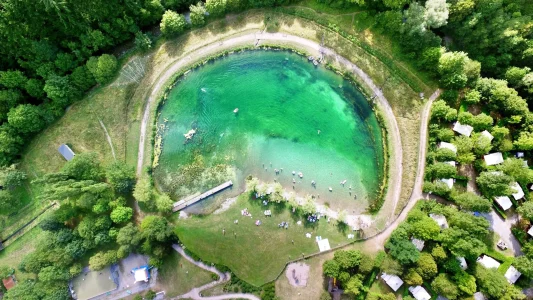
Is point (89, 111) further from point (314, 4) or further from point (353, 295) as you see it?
point (353, 295)

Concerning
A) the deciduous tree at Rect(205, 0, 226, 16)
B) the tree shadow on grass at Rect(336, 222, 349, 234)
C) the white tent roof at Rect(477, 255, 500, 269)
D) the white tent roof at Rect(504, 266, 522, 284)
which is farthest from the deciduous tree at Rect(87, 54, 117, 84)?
the white tent roof at Rect(504, 266, 522, 284)

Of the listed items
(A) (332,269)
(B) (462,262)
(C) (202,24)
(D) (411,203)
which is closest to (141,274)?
(A) (332,269)

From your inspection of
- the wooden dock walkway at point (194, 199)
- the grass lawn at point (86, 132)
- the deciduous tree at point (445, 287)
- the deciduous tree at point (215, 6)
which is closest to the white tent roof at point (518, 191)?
the deciduous tree at point (445, 287)

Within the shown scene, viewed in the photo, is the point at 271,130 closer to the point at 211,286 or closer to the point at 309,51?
the point at 309,51

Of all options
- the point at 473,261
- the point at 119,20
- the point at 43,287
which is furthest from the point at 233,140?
the point at 473,261

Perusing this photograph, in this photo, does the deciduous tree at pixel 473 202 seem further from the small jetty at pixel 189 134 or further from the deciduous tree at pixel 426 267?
the small jetty at pixel 189 134

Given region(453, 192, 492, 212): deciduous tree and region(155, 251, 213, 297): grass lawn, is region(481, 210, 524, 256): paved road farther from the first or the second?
region(155, 251, 213, 297): grass lawn
